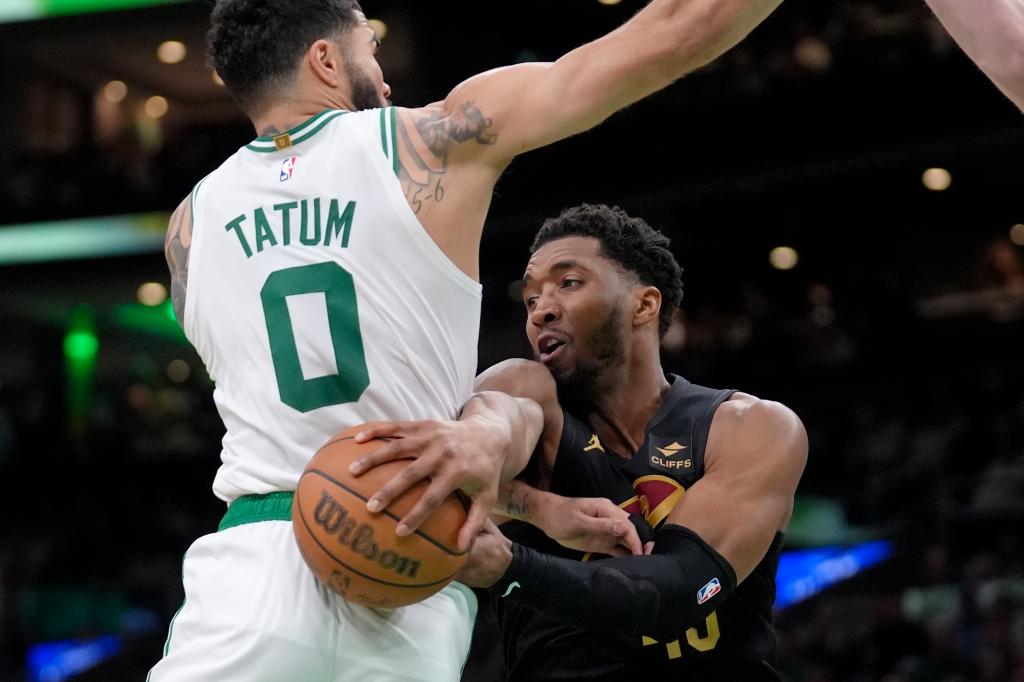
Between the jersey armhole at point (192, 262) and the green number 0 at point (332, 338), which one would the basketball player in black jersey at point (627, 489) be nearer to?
the green number 0 at point (332, 338)

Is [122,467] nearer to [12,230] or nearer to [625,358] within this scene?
[12,230]

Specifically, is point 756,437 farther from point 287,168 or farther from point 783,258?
point 783,258

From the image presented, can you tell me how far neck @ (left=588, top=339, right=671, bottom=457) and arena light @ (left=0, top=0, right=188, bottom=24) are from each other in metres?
14.8

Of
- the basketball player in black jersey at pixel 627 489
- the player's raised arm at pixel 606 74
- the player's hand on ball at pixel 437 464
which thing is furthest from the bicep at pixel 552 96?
the basketball player in black jersey at pixel 627 489

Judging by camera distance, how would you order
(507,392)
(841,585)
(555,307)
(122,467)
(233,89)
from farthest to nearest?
(122,467), (841,585), (555,307), (507,392), (233,89)

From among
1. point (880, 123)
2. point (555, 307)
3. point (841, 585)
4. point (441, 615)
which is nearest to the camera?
point (441, 615)

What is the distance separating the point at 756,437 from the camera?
13.9ft

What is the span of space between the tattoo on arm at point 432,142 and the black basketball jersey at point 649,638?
1.29 meters

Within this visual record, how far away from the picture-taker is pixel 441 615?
3.26 m

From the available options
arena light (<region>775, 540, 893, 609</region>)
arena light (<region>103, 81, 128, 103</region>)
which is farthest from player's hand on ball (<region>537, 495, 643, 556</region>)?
arena light (<region>103, 81, 128, 103</region>)

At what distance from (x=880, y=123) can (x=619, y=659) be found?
10.6 m

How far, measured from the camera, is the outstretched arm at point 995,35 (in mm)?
3271

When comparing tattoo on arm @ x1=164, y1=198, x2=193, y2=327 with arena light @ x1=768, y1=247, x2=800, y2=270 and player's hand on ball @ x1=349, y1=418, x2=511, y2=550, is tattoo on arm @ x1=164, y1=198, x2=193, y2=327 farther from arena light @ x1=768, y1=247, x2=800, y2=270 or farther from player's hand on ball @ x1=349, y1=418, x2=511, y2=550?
arena light @ x1=768, y1=247, x2=800, y2=270

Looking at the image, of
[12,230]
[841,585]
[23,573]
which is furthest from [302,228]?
[12,230]
